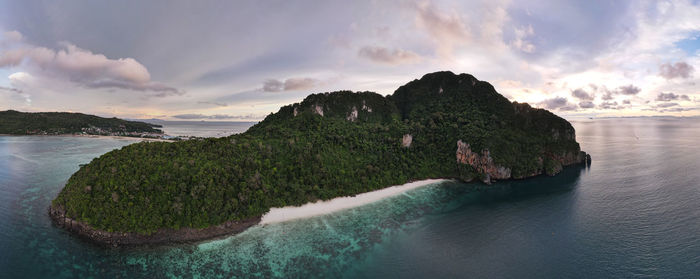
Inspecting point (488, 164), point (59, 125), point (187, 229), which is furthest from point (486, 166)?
point (59, 125)

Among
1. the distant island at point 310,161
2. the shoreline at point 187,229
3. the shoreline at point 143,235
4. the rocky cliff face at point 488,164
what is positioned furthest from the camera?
the rocky cliff face at point 488,164

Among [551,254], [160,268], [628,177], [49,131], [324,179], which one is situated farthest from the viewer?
[49,131]

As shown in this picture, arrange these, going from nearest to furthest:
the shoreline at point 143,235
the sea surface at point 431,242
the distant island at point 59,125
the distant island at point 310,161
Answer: the sea surface at point 431,242
the shoreline at point 143,235
the distant island at point 310,161
the distant island at point 59,125

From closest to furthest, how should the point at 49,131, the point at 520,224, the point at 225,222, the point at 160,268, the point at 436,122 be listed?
the point at 160,268, the point at 225,222, the point at 520,224, the point at 436,122, the point at 49,131

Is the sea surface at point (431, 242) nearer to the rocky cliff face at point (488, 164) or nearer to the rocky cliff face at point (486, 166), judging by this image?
the rocky cliff face at point (486, 166)

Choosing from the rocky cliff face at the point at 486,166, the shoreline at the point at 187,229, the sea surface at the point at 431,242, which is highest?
the rocky cliff face at the point at 486,166

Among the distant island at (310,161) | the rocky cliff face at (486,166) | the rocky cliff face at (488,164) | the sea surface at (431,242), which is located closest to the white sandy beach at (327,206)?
the distant island at (310,161)

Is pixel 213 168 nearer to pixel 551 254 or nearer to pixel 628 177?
pixel 551 254

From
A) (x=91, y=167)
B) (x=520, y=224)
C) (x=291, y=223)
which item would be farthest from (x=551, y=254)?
(x=91, y=167)
